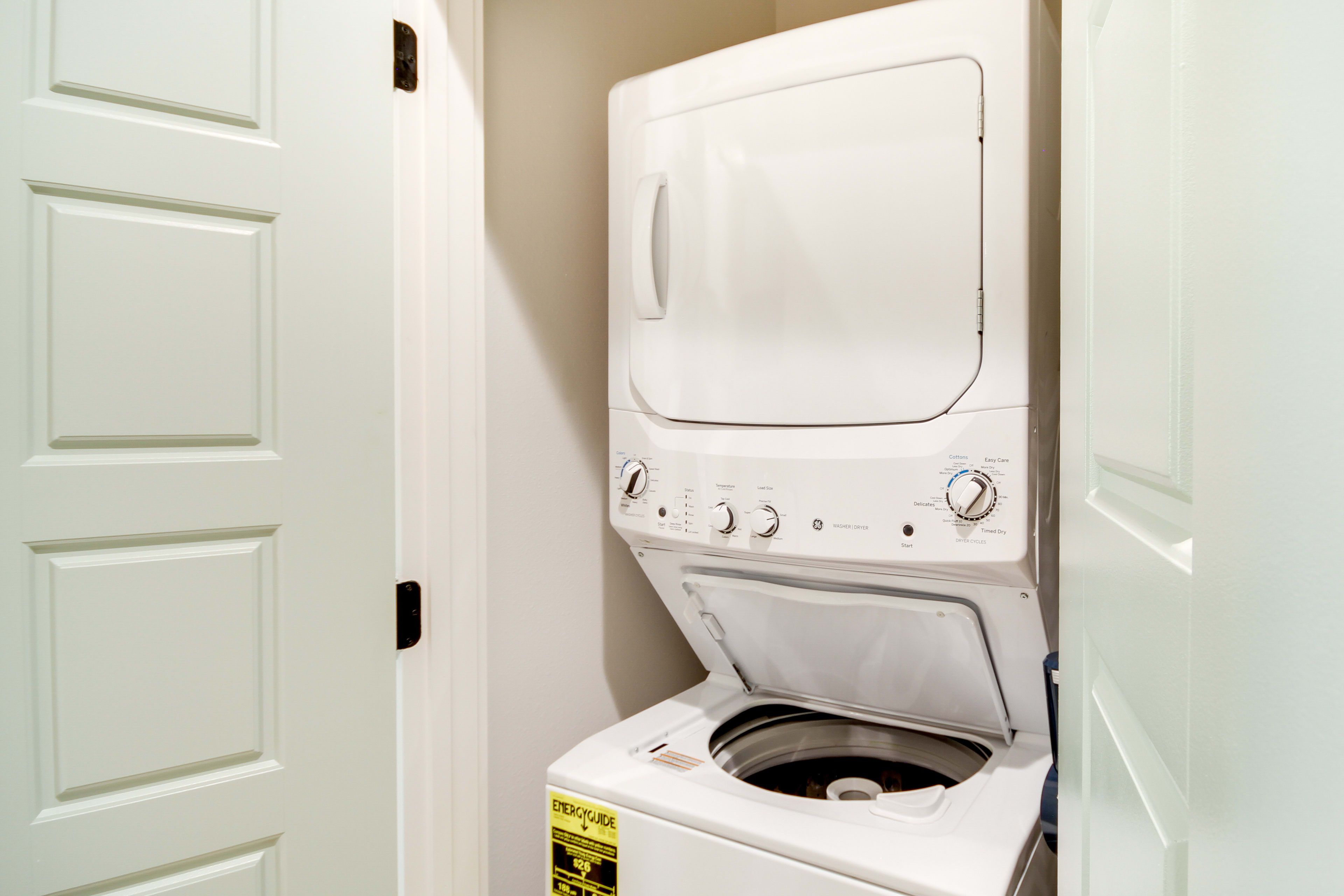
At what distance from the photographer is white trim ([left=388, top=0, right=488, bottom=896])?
135 cm

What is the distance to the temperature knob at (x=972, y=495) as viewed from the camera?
1.08 meters

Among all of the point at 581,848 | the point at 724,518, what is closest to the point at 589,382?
the point at 724,518

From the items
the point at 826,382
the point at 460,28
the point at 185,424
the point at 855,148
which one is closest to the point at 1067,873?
the point at 826,382

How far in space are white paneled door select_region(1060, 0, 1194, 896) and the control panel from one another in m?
0.28

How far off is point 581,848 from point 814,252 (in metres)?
1.02

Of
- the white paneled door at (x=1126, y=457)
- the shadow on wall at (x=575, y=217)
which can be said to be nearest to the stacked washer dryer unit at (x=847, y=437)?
the shadow on wall at (x=575, y=217)

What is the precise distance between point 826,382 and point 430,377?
0.68 metres

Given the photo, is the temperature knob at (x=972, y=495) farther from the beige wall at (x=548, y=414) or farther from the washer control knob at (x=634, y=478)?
the beige wall at (x=548, y=414)

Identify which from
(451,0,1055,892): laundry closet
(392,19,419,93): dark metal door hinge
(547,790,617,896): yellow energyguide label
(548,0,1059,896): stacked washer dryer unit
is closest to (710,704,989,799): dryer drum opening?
(548,0,1059,896): stacked washer dryer unit

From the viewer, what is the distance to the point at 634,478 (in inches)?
55.8

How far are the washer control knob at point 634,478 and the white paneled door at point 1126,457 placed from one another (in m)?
0.75

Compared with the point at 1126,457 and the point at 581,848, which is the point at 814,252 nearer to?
the point at 1126,457

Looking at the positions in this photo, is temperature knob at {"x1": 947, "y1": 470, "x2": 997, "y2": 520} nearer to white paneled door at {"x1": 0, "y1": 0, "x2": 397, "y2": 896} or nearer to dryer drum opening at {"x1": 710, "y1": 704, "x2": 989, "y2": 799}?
dryer drum opening at {"x1": 710, "y1": 704, "x2": 989, "y2": 799}

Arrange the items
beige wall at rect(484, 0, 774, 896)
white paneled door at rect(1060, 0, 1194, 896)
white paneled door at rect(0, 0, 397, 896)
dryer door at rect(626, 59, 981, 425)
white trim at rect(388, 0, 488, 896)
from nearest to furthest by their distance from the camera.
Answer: white paneled door at rect(1060, 0, 1194, 896) → white paneled door at rect(0, 0, 397, 896) → dryer door at rect(626, 59, 981, 425) → white trim at rect(388, 0, 488, 896) → beige wall at rect(484, 0, 774, 896)
